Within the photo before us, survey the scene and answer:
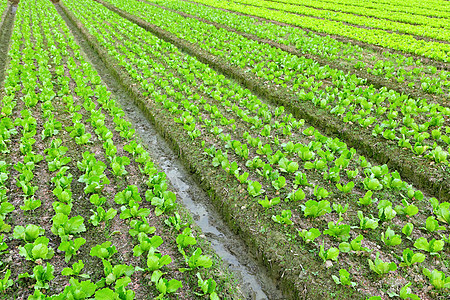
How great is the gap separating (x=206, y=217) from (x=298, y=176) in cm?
182

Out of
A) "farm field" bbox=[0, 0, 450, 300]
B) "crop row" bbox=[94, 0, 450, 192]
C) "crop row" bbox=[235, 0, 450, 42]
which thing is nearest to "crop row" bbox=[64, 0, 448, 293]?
"farm field" bbox=[0, 0, 450, 300]

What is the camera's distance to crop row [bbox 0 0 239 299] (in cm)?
350

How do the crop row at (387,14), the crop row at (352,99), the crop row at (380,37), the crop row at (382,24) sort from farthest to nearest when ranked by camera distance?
the crop row at (387,14) < the crop row at (382,24) < the crop row at (380,37) < the crop row at (352,99)

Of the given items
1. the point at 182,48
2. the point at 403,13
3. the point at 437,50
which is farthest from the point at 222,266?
the point at 403,13

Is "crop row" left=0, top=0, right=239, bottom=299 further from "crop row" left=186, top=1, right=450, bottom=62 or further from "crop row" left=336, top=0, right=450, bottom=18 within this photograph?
"crop row" left=336, top=0, right=450, bottom=18

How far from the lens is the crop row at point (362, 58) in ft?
31.3

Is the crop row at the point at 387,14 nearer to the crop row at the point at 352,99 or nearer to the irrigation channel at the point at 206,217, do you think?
the crop row at the point at 352,99

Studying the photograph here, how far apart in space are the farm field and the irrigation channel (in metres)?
0.03

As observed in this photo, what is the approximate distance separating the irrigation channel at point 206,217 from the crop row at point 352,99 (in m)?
4.14

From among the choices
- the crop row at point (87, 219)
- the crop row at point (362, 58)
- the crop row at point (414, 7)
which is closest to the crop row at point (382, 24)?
the crop row at point (414, 7)

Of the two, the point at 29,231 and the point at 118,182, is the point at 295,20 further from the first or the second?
the point at 29,231

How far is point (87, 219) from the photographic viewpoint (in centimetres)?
448

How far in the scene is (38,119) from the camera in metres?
7.25

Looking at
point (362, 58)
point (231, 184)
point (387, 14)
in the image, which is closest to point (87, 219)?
point (231, 184)
